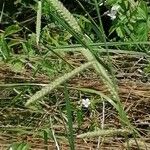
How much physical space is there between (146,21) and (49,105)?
65cm

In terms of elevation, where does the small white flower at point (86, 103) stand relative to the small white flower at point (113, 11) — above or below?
below

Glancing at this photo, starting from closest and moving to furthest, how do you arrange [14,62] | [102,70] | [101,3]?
[102,70] → [14,62] → [101,3]

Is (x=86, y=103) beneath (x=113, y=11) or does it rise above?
beneath

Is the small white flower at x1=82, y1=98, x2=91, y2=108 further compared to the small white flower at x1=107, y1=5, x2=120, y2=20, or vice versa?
the small white flower at x1=107, y1=5, x2=120, y2=20

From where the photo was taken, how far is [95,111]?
227 cm

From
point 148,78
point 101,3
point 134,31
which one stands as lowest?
point 148,78

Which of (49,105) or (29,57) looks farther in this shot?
(29,57)

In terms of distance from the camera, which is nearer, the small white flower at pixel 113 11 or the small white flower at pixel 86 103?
the small white flower at pixel 86 103

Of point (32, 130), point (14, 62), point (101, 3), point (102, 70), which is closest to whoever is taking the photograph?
point (102, 70)

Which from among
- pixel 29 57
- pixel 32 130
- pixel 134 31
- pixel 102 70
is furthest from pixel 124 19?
pixel 102 70

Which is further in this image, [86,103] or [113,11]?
[113,11]

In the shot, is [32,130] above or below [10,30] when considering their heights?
below

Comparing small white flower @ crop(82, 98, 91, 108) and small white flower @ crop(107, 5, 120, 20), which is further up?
small white flower @ crop(107, 5, 120, 20)

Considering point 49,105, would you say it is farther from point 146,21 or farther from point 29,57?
point 146,21
